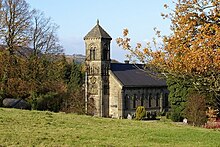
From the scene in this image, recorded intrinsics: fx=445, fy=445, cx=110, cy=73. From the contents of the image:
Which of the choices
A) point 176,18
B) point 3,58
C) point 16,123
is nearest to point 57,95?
point 3,58

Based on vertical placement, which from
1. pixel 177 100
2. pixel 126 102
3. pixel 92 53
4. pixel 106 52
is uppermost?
pixel 106 52

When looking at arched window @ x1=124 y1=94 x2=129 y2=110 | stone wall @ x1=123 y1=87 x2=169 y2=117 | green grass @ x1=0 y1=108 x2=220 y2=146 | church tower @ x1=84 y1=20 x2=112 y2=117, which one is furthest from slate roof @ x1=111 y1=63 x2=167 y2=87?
green grass @ x1=0 y1=108 x2=220 y2=146

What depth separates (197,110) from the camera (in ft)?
133

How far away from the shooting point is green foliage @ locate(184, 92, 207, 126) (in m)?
40.1

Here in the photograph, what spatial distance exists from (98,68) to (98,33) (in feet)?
17.9

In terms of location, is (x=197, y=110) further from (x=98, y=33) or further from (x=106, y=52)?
(x=98, y=33)

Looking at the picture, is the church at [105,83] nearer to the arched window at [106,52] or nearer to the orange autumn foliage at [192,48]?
the arched window at [106,52]

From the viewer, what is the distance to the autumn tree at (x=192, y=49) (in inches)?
446

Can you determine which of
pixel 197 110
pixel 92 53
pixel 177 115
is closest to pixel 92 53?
pixel 92 53

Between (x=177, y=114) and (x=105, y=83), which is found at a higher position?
(x=105, y=83)

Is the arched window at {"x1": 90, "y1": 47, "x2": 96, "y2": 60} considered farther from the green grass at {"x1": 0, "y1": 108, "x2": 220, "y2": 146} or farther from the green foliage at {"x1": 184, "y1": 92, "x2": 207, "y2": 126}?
the green grass at {"x1": 0, "y1": 108, "x2": 220, "y2": 146}

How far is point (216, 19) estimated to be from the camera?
11.8m

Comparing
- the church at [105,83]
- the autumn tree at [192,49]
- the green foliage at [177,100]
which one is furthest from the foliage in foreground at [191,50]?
the church at [105,83]

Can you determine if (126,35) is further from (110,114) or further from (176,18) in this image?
(110,114)
